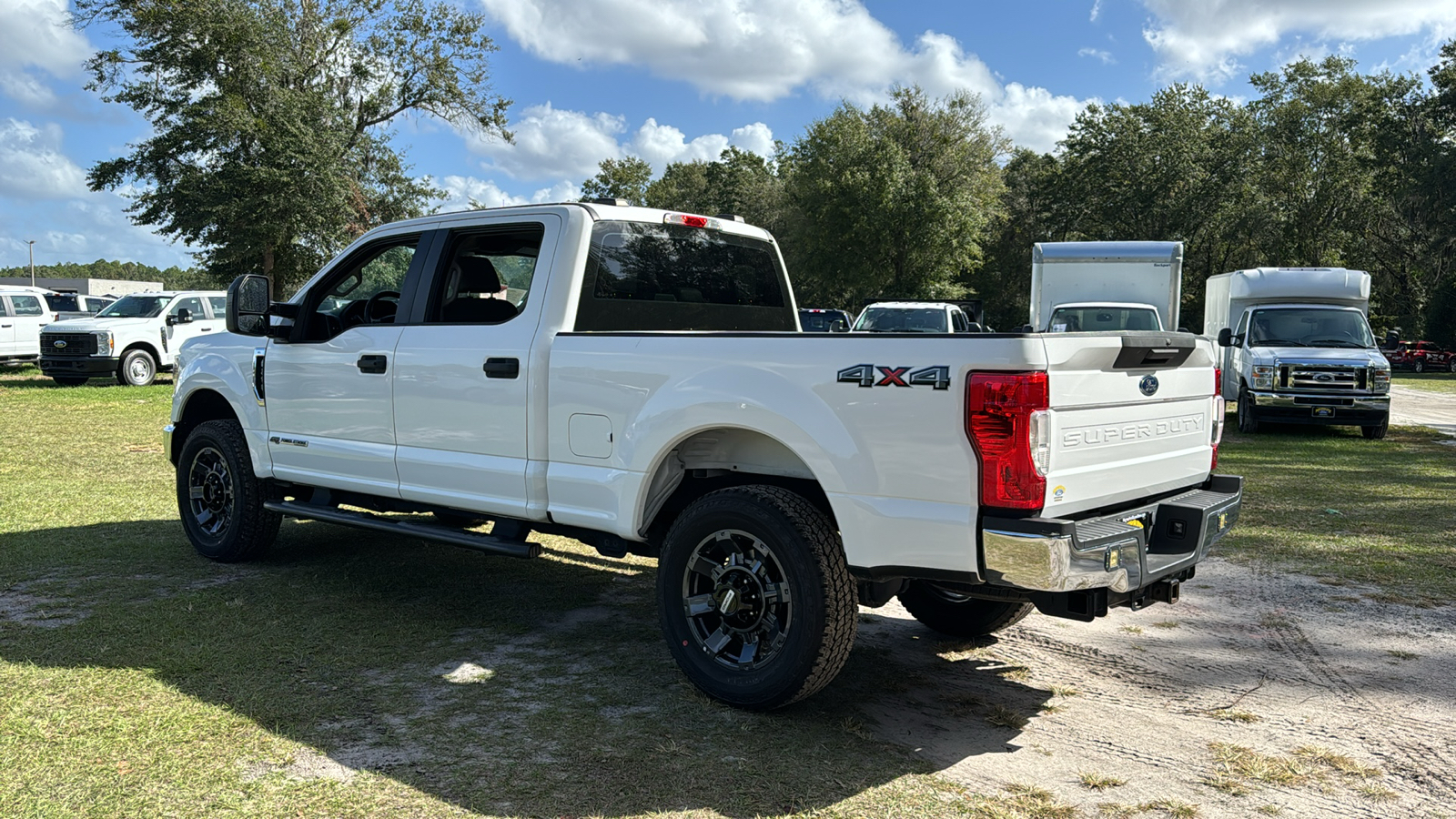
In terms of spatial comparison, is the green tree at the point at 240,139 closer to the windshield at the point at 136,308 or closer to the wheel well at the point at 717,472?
the windshield at the point at 136,308

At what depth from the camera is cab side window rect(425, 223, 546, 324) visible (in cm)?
520

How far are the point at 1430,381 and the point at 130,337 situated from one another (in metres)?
33.5

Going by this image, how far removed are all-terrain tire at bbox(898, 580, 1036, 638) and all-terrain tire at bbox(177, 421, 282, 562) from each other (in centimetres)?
387

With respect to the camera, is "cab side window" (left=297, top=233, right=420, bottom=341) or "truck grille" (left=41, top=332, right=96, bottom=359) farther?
"truck grille" (left=41, top=332, right=96, bottom=359)

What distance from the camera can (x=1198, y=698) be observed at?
14.6ft

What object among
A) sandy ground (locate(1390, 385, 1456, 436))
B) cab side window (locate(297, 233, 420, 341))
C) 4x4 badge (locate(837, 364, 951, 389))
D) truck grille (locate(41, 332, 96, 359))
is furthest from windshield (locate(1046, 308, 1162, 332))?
truck grille (locate(41, 332, 96, 359))

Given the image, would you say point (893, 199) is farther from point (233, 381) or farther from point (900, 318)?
point (233, 381)

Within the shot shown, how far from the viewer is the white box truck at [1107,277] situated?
17188 mm

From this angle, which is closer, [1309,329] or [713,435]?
[713,435]

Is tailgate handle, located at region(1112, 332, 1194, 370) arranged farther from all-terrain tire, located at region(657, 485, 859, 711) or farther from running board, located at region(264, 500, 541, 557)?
running board, located at region(264, 500, 541, 557)

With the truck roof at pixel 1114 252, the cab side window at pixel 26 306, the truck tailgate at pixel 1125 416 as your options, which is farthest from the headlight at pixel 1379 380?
the cab side window at pixel 26 306

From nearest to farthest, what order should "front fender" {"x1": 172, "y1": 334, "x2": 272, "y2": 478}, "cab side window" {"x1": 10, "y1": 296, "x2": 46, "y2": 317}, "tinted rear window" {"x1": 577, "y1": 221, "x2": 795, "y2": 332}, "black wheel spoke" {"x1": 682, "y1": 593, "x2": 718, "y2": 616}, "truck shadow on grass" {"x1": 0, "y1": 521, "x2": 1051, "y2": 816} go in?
"truck shadow on grass" {"x1": 0, "y1": 521, "x2": 1051, "y2": 816} → "black wheel spoke" {"x1": 682, "y1": 593, "x2": 718, "y2": 616} → "tinted rear window" {"x1": 577, "y1": 221, "x2": 795, "y2": 332} → "front fender" {"x1": 172, "y1": 334, "x2": 272, "y2": 478} → "cab side window" {"x1": 10, "y1": 296, "x2": 46, "y2": 317}

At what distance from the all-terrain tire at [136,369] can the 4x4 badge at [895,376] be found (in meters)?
20.5

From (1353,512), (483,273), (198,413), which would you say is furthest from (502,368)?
(1353,512)
